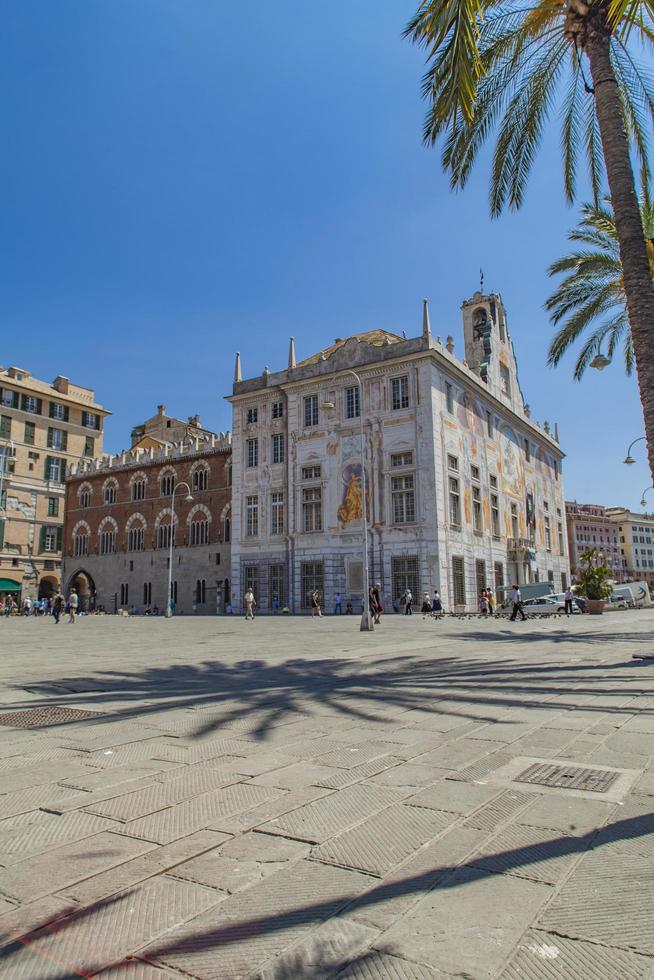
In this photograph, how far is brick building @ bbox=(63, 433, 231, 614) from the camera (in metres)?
49.0

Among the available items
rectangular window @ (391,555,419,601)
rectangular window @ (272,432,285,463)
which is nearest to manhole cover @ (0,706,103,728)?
rectangular window @ (391,555,419,601)

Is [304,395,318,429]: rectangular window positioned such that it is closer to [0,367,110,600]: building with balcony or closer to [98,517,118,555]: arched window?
[98,517,118,555]: arched window

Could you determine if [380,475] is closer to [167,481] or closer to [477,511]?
[477,511]

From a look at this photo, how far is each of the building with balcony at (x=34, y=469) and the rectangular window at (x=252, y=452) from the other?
76.5 ft

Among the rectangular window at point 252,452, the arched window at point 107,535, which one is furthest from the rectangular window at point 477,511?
the arched window at point 107,535

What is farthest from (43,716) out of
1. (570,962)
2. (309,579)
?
(309,579)

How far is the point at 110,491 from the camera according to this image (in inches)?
2251

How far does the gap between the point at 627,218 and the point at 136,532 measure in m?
49.1

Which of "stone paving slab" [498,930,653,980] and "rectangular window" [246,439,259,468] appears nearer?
"stone paving slab" [498,930,653,980]

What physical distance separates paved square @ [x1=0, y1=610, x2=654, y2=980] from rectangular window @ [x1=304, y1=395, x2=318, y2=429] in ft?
110

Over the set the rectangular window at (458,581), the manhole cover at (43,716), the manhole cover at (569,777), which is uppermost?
the rectangular window at (458,581)

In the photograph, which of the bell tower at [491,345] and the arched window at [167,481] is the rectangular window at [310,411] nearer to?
the bell tower at [491,345]

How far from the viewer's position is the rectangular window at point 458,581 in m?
36.6

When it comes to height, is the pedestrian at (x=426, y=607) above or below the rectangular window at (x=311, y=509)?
below
